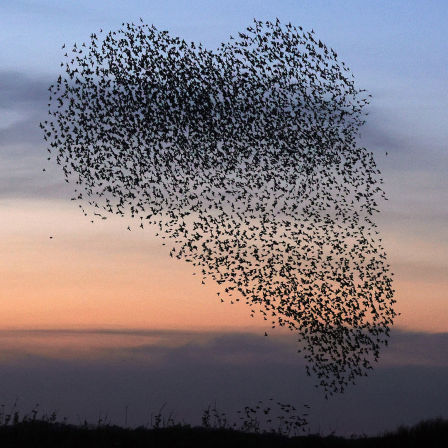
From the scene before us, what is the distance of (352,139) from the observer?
68.8ft

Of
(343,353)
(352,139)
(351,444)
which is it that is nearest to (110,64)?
(352,139)

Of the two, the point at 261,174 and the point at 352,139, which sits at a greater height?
the point at 352,139

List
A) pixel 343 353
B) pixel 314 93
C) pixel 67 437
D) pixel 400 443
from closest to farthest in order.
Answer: pixel 67 437
pixel 400 443
pixel 343 353
pixel 314 93

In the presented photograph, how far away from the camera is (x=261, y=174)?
798 inches

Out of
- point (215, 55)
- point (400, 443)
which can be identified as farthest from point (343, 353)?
point (215, 55)

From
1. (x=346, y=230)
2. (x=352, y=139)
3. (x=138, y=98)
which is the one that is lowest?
(x=346, y=230)

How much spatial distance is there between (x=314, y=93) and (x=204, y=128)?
3.88 m

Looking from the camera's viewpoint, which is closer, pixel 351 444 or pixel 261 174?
pixel 351 444

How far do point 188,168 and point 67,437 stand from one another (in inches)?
386

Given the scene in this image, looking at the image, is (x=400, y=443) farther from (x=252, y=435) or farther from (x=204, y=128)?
(x=204, y=128)

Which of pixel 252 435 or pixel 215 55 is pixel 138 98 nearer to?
pixel 215 55

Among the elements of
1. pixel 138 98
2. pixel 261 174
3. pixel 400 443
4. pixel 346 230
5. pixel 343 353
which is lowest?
pixel 400 443

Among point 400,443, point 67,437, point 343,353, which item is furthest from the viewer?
point 343,353

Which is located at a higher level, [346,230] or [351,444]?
[346,230]
